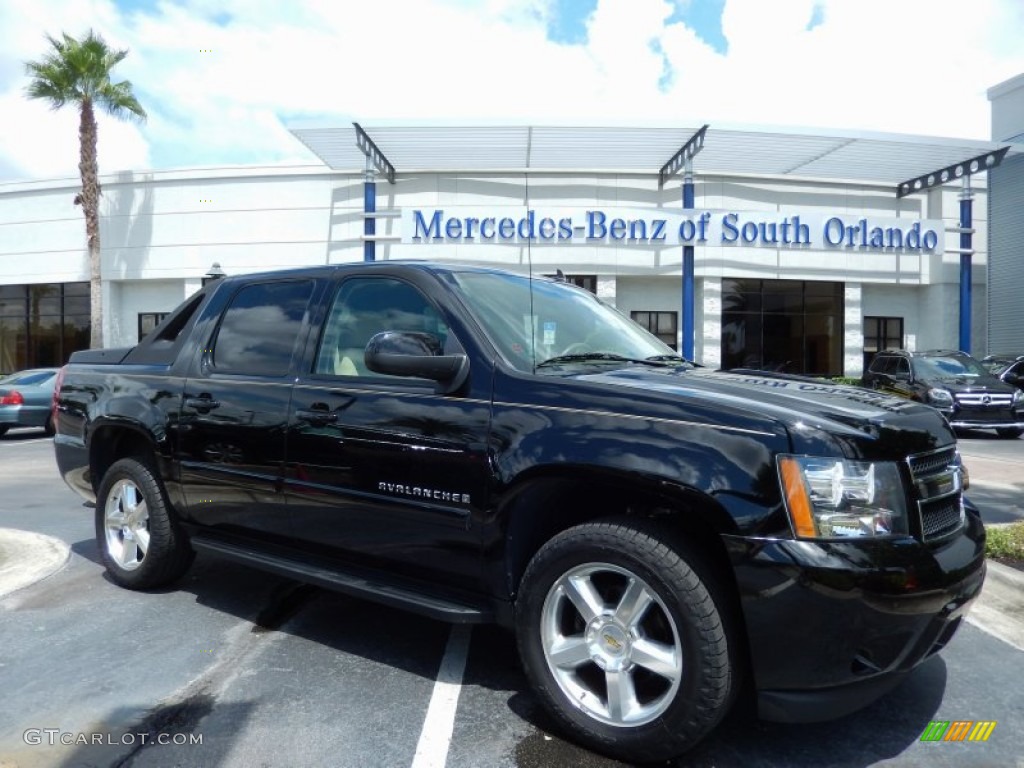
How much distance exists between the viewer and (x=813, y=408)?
8.59 ft

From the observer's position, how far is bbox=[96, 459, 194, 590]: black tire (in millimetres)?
4340

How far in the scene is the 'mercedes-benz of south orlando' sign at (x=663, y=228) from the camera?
20.0 m

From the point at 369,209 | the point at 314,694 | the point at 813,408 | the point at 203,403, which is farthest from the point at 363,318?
the point at 369,209

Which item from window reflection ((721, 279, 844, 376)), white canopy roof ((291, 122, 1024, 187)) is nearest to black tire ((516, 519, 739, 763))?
white canopy roof ((291, 122, 1024, 187))

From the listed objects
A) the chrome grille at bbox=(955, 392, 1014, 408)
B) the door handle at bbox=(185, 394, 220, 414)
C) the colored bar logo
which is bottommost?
the colored bar logo

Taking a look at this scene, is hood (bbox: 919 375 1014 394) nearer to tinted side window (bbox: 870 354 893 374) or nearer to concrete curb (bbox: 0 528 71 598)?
tinted side window (bbox: 870 354 893 374)

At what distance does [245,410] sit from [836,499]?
2834 mm

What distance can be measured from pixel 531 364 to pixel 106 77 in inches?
917

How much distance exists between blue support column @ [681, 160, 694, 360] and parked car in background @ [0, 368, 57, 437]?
14931 mm

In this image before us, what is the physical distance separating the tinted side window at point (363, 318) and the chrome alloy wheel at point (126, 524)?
5.72ft

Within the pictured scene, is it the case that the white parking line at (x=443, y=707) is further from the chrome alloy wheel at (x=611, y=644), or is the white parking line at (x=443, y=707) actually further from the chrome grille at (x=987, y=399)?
the chrome grille at (x=987, y=399)

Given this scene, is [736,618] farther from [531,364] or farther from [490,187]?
[490,187]

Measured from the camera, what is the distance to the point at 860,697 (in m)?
2.38

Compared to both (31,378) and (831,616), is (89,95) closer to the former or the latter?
(31,378)
